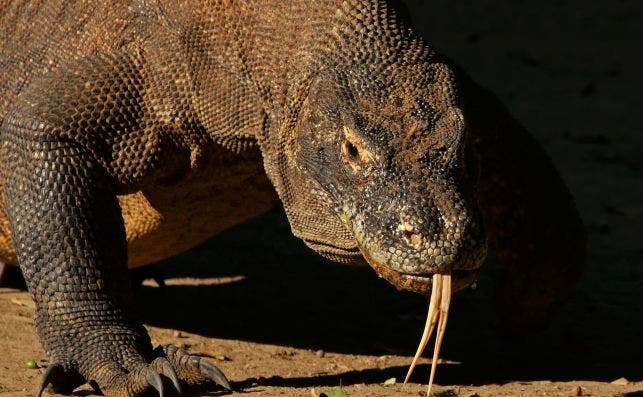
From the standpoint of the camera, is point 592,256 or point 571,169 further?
point 571,169

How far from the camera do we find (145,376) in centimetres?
538

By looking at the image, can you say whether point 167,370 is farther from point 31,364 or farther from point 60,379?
point 31,364

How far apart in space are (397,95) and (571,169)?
646 centimetres

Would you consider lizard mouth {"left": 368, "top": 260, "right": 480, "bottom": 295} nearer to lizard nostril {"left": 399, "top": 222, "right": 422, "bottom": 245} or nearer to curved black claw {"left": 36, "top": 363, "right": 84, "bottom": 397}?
lizard nostril {"left": 399, "top": 222, "right": 422, "bottom": 245}

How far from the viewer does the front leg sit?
18.2 ft

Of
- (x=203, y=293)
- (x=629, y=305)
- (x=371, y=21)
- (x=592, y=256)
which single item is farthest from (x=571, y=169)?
(x=371, y=21)

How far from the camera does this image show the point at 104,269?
18.9ft

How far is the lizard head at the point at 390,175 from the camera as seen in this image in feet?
16.1

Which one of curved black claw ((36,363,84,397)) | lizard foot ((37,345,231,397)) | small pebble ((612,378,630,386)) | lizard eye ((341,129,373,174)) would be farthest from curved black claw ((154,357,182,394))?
small pebble ((612,378,630,386))

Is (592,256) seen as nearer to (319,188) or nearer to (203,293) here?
(203,293)

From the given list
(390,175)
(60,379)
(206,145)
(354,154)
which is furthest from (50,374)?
(390,175)

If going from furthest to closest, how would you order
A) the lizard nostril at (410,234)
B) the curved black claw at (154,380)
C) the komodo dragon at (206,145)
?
the curved black claw at (154,380) < the komodo dragon at (206,145) < the lizard nostril at (410,234)

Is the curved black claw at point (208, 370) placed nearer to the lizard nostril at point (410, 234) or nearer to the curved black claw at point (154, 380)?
the curved black claw at point (154, 380)

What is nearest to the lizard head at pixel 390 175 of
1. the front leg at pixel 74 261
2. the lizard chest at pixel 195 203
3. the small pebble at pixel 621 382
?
the lizard chest at pixel 195 203
